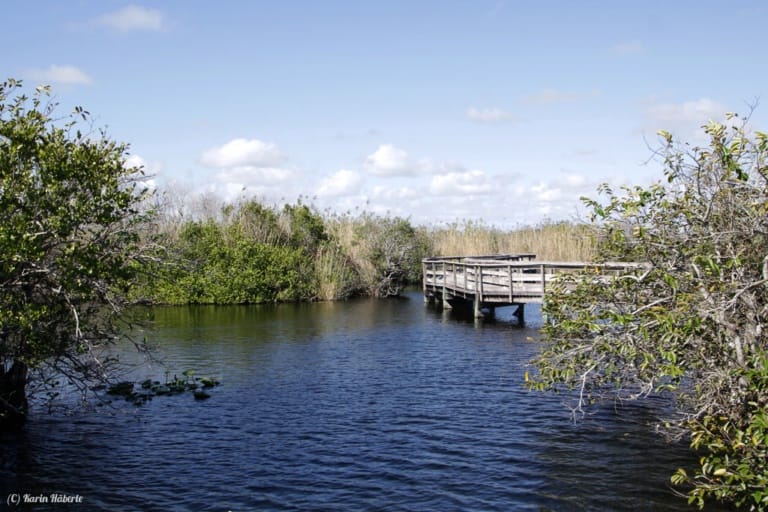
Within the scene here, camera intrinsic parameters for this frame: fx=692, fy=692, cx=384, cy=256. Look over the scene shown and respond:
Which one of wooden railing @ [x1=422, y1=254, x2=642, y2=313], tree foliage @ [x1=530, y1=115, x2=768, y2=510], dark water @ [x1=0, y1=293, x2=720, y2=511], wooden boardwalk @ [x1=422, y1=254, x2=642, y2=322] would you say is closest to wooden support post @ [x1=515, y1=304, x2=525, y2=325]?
wooden boardwalk @ [x1=422, y1=254, x2=642, y2=322]

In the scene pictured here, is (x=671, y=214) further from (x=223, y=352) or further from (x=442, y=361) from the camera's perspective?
(x=223, y=352)

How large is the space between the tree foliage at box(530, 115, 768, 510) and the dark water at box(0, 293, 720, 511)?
1.76 m

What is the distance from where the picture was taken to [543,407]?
14.8 metres

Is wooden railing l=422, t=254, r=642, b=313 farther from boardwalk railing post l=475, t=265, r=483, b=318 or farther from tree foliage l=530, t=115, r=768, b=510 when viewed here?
tree foliage l=530, t=115, r=768, b=510

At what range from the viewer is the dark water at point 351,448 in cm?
1030

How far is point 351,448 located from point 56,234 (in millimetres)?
6157

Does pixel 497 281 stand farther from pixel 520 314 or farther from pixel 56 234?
pixel 56 234

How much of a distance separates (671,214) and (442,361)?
11.4 meters

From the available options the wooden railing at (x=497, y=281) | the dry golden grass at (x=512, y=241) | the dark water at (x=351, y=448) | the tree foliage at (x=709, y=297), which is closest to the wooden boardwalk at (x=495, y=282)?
the wooden railing at (x=497, y=281)

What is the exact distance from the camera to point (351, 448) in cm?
1245

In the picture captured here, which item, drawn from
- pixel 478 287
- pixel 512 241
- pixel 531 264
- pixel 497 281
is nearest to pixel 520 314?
pixel 497 281

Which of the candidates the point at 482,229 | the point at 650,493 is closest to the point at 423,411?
the point at 650,493

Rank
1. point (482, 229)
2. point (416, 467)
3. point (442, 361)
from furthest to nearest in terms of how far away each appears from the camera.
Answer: point (482, 229) < point (442, 361) < point (416, 467)

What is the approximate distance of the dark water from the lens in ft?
33.8
